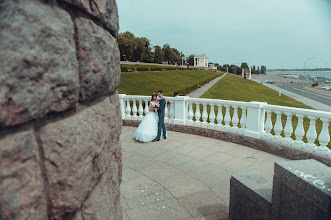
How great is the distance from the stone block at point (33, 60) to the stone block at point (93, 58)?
15cm

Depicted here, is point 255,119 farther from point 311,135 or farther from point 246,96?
point 246,96

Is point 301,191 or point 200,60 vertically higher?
point 200,60

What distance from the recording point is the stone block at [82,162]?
1.27 meters

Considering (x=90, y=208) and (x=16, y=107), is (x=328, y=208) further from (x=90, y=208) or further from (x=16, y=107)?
(x=16, y=107)

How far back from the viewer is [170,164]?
19.3ft

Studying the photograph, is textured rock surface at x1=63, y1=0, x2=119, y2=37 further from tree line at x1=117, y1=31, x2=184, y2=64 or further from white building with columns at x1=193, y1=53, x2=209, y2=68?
white building with columns at x1=193, y1=53, x2=209, y2=68

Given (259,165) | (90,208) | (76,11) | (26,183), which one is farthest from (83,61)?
(259,165)

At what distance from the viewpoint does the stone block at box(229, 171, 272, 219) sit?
3.00 metres

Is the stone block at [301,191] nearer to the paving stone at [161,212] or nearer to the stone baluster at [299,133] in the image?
the paving stone at [161,212]

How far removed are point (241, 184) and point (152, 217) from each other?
151 cm

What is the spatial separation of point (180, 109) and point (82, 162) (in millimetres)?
7325

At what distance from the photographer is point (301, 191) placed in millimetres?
2342

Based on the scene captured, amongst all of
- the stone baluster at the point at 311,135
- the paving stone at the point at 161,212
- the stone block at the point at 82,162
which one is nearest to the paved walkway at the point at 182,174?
the paving stone at the point at 161,212

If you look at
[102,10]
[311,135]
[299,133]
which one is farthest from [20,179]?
[299,133]
